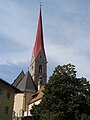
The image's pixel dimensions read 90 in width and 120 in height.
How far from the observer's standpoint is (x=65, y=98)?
45156mm

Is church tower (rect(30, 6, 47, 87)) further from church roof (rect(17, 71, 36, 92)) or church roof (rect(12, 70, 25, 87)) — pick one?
church roof (rect(17, 71, 36, 92))

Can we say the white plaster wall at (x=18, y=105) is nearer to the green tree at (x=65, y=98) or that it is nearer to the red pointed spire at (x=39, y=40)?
the red pointed spire at (x=39, y=40)

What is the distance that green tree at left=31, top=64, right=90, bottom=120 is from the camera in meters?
42.6

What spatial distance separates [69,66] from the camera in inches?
1905

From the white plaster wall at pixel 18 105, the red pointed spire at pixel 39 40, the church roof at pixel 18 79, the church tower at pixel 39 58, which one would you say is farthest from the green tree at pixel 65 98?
the red pointed spire at pixel 39 40

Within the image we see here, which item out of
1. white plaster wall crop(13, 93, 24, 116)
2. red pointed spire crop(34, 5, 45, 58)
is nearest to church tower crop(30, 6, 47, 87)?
red pointed spire crop(34, 5, 45, 58)

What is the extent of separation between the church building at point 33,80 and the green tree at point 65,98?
75.1 ft

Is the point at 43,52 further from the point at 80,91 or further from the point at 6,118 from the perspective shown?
the point at 6,118

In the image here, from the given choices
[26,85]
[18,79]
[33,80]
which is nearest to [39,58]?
[33,80]

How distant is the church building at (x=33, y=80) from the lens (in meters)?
75.2

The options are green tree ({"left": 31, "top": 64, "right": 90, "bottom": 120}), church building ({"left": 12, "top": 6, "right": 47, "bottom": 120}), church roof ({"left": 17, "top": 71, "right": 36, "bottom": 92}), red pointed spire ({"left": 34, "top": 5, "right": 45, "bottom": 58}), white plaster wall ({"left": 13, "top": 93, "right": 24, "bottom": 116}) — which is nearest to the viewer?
green tree ({"left": 31, "top": 64, "right": 90, "bottom": 120})

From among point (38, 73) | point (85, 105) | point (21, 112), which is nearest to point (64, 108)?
point (85, 105)

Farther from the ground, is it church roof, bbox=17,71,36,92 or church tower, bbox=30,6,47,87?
church tower, bbox=30,6,47,87

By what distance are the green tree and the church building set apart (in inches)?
901
